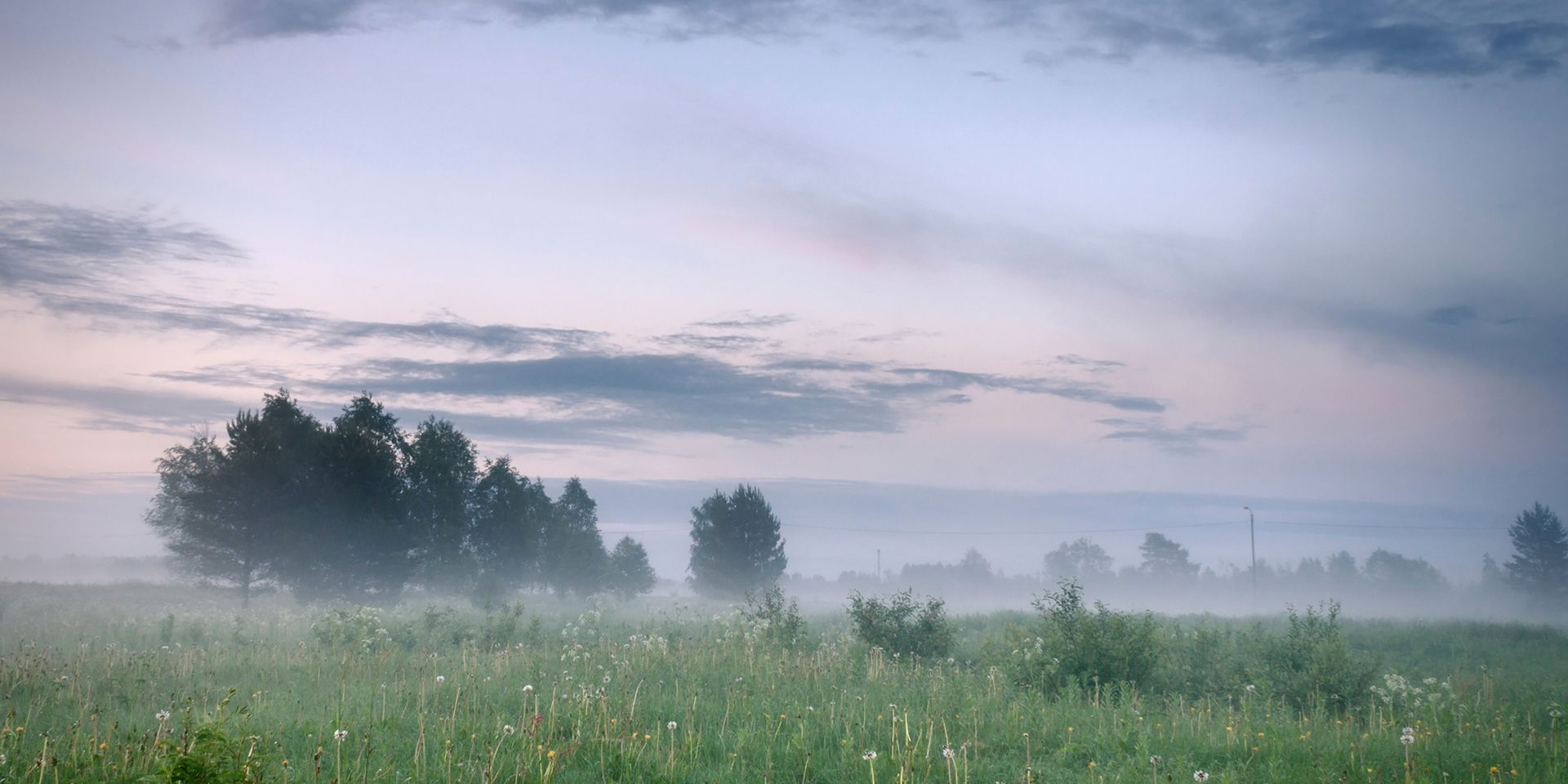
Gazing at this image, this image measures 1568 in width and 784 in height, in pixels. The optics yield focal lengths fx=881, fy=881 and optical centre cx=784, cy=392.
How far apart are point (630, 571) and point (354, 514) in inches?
1197

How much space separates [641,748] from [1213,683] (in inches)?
529

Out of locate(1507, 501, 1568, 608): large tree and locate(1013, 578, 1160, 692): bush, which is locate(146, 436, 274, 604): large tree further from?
locate(1507, 501, 1568, 608): large tree

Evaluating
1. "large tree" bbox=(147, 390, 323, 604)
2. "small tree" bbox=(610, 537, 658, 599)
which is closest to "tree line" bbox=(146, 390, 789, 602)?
"large tree" bbox=(147, 390, 323, 604)

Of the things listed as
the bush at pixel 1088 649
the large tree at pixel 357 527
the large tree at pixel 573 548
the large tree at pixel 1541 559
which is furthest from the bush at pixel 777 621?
the large tree at pixel 1541 559

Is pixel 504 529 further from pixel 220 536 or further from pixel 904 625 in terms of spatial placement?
pixel 904 625

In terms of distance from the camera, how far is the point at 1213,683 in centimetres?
1745

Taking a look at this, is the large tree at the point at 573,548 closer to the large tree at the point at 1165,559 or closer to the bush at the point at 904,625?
the bush at the point at 904,625

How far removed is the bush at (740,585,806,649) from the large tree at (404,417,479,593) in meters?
27.3

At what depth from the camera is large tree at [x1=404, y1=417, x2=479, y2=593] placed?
147ft

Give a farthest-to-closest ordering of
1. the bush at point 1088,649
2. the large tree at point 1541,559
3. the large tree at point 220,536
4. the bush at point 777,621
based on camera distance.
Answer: the large tree at point 1541,559
the large tree at point 220,536
the bush at point 777,621
the bush at point 1088,649

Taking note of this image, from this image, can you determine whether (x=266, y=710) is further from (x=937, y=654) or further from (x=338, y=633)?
(x=937, y=654)

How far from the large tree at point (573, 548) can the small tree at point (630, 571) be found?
60.3 inches

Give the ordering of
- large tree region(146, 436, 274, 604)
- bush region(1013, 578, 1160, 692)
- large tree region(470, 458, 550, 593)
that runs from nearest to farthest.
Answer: bush region(1013, 578, 1160, 692)
large tree region(146, 436, 274, 604)
large tree region(470, 458, 550, 593)

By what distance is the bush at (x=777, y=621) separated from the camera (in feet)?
65.7
